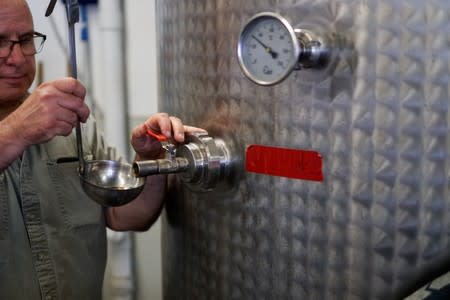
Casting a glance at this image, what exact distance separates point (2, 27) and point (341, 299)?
782mm

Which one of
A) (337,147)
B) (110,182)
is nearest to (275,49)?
(337,147)

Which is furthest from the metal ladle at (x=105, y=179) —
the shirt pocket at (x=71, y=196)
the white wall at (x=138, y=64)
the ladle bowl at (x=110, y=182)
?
the white wall at (x=138, y=64)

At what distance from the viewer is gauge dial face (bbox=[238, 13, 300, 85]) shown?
695 mm

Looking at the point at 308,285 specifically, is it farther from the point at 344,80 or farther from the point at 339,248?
the point at 344,80

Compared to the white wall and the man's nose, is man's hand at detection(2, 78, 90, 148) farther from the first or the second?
the white wall

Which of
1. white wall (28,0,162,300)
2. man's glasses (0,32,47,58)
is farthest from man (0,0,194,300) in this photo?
white wall (28,0,162,300)

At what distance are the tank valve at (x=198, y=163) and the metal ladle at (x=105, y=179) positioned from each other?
54 mm

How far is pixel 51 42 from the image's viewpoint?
172cm

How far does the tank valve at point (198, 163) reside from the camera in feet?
2.79

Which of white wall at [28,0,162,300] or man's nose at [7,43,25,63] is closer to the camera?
man's nose at [7,43,25,63]

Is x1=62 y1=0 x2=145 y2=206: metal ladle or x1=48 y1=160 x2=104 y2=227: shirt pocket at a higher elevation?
x1=62 y1=0 x2=145 y2=206: metal ladle

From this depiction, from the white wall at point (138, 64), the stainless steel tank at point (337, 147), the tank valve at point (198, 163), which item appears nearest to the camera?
the stainless steel tank at point (337, 147)

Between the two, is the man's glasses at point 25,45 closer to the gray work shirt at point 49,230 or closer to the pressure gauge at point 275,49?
the gray work shirt at point 49,230

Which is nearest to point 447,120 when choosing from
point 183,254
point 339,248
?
point 339,248
